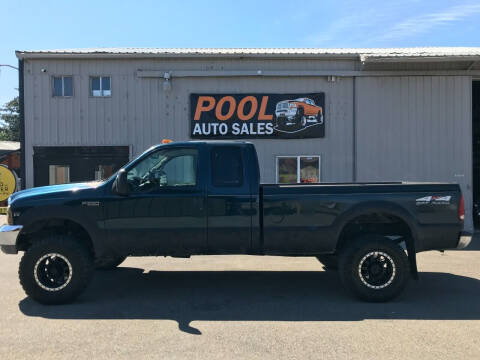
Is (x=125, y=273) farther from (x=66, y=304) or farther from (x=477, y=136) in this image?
(x=477, y=136)

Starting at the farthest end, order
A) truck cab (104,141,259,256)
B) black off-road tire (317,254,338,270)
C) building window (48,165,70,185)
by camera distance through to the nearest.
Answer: building window (48,165,70,185) < black off-road tire (317,254,338,270) < truck cab (104,141,259,256)

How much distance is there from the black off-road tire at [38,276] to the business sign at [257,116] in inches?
297

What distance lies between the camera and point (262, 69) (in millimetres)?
12273

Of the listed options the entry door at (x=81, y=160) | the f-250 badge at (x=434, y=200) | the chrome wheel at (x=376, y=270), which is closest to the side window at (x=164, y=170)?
the chrome wheel at (x=376, y=270)

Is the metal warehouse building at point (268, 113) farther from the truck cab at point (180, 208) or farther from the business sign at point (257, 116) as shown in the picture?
the truck cab at point (180, 208)

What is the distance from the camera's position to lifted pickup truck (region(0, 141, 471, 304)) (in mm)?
5195

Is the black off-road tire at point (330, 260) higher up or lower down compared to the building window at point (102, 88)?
lower down

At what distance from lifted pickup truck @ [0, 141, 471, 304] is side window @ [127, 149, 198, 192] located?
0.01 m

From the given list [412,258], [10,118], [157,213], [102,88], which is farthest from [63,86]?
[10,118]

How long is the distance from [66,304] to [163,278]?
68.3 inches

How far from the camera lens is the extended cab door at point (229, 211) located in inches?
209

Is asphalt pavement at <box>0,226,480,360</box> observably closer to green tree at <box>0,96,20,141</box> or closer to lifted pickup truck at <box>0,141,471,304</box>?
lifted pickup truck at <box>0,141,471,304</box>

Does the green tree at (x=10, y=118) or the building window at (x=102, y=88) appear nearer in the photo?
the building window at (x=102, y=88)

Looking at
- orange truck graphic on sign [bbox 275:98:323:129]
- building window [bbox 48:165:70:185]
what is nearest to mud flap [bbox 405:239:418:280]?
orange truck graphic on sign [bbox 275:98:323:129]
